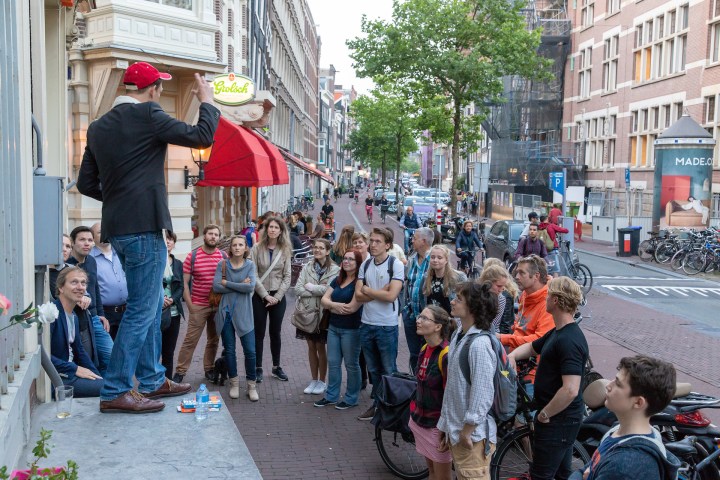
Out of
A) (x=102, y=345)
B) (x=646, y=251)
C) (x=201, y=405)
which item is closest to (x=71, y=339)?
(x=102, y=345)

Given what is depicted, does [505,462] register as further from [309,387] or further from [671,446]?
[309,387]

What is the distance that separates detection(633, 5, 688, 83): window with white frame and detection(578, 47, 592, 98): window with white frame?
629 centimetres

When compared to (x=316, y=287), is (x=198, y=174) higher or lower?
higher

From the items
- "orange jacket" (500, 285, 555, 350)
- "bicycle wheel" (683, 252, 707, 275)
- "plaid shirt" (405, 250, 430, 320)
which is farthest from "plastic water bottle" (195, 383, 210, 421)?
"bicycle wheel" (683, 252, 707, 275)

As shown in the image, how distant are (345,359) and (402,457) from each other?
5.45ft

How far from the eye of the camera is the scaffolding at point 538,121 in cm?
4700

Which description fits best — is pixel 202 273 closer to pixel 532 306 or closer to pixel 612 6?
pixel 532 306

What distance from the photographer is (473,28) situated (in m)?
35.0

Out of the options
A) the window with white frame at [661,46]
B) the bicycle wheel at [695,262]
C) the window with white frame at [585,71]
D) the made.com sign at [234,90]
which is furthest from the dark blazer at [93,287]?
the window with white frame at [585,71]

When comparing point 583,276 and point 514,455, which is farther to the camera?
point 583,276

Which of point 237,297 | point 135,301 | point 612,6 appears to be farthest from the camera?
point 612,6

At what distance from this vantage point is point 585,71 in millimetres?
45250

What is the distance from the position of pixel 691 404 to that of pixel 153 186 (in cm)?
383

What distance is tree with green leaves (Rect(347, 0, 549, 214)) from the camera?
3462 centimetres
